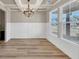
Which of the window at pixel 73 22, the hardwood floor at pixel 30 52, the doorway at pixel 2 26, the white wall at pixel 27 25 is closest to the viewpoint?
the window at pixel 73 22

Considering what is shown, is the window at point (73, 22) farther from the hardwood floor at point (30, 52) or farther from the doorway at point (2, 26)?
the doorway at point (2, 26)

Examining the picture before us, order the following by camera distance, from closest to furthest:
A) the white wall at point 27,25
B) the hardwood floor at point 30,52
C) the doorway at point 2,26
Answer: the hardwood floor at point 30,52, the doorway at point 2,26, the white wall at point 27,25

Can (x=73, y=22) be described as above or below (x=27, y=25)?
above

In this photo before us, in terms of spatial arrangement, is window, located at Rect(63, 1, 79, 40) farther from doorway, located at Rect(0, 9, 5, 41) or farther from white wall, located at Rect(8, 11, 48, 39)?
white wall, located at Rect(8, 11, 48, 39)

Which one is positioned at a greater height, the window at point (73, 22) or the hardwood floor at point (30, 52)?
the window at point (73, 22)

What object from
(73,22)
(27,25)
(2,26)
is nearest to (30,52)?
(73,22)

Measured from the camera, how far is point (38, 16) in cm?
1642

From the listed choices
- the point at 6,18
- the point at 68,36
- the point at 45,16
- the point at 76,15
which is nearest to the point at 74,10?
the point at 76,15

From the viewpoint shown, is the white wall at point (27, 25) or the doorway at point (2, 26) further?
the white wall at point (27, 25)

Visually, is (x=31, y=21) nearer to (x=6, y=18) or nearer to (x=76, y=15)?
(x=6, y=18)

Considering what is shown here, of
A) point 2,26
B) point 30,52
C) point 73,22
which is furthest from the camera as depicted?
point 2,26

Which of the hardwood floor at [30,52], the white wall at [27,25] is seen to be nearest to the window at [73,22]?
the hardwood floor at [30,52]

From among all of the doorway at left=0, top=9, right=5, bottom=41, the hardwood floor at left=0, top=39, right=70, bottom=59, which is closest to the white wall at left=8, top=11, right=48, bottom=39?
the doorway at left=0, top=9, right=5, bottom=41

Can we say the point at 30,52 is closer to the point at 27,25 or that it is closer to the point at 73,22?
the point at 73,22
